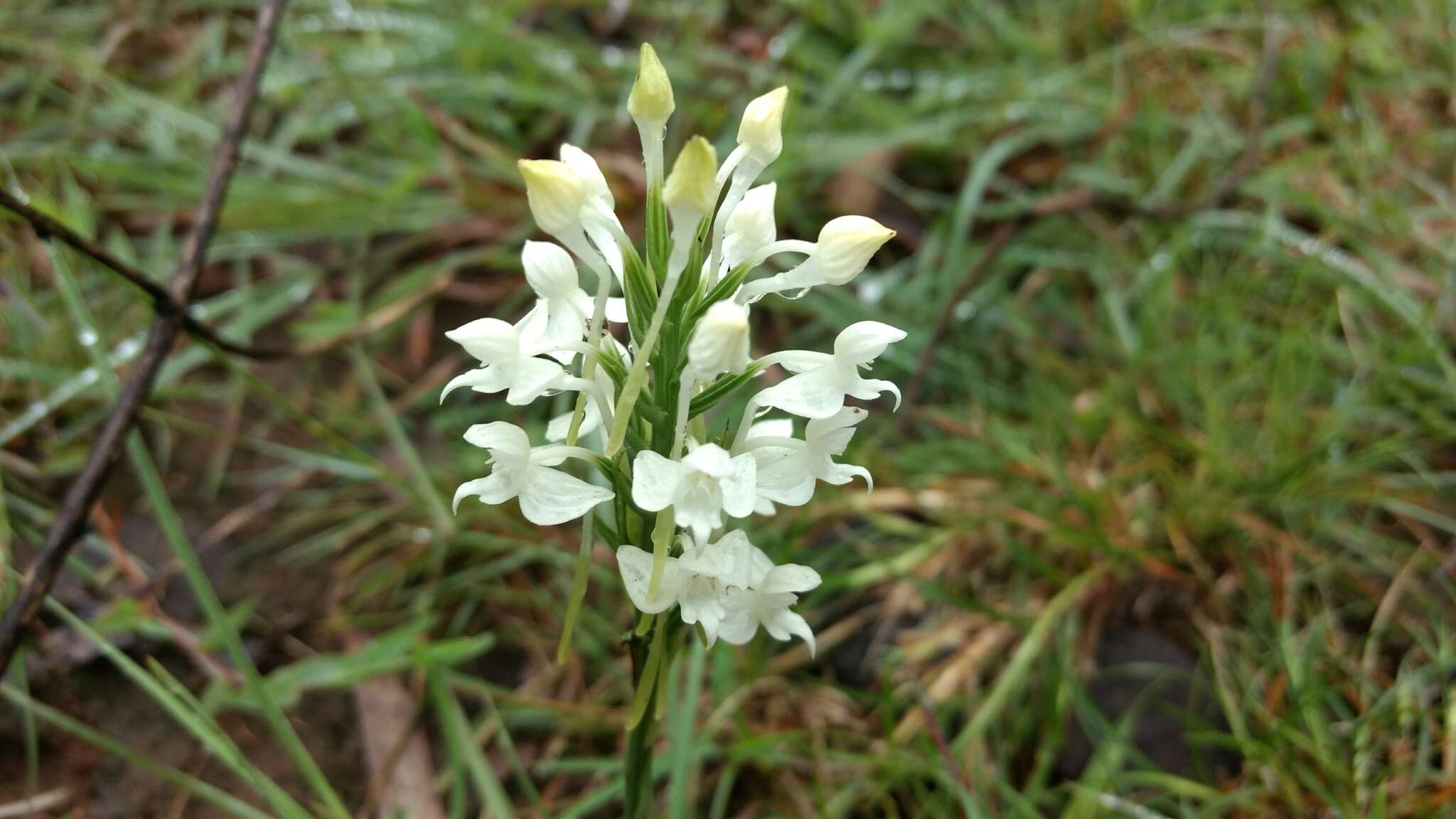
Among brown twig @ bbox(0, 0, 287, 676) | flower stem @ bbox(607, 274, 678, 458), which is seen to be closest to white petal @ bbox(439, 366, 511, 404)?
flower stem @ bbox(607, 274, 678, 458)

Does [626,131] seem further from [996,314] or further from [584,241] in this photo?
[584,241]

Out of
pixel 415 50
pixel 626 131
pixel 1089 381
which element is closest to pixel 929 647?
pixel 1089 381

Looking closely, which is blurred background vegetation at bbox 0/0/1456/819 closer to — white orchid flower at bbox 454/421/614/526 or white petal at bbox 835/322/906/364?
white orchid flower at bbox 454/421/614/526

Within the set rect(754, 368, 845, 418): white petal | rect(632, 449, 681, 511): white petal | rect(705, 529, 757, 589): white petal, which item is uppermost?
rect(754, 368, 845, 418): white petal

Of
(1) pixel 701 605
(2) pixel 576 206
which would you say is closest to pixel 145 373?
(2) pixel 576 206

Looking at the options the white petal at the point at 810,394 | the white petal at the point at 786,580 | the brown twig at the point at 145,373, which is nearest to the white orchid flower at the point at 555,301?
the white petal at the point at 810,394

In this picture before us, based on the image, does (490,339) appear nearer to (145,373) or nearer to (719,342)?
(719,342)
